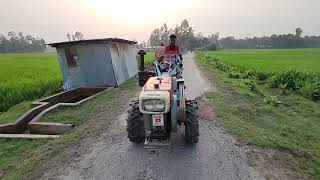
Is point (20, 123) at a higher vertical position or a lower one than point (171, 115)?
lower

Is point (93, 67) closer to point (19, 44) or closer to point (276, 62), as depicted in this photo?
point (276, 62)

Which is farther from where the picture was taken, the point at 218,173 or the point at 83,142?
the point at 83,142

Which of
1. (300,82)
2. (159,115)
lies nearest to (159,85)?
(159,115)

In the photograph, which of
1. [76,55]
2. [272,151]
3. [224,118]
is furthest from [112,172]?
[76,55]

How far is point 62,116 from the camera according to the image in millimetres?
9039

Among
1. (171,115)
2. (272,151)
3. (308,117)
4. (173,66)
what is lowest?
(308,117)

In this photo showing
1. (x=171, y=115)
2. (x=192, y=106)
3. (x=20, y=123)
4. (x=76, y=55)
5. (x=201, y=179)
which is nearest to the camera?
(x=201, y=179)

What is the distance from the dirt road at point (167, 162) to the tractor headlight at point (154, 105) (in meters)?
0.87

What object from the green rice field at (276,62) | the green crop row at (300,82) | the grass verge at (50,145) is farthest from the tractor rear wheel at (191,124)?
the green rice field at (276,62)

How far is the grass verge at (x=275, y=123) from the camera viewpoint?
6117mm

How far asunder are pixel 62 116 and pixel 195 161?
5.06 m

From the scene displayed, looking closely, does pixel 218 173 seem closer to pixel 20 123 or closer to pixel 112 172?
pixel 112 172

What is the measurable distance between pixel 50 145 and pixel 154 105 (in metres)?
2.72

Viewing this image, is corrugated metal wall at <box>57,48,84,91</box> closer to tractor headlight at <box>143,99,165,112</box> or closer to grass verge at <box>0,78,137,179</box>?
grass verge at <box>0,78,137,179</box>
